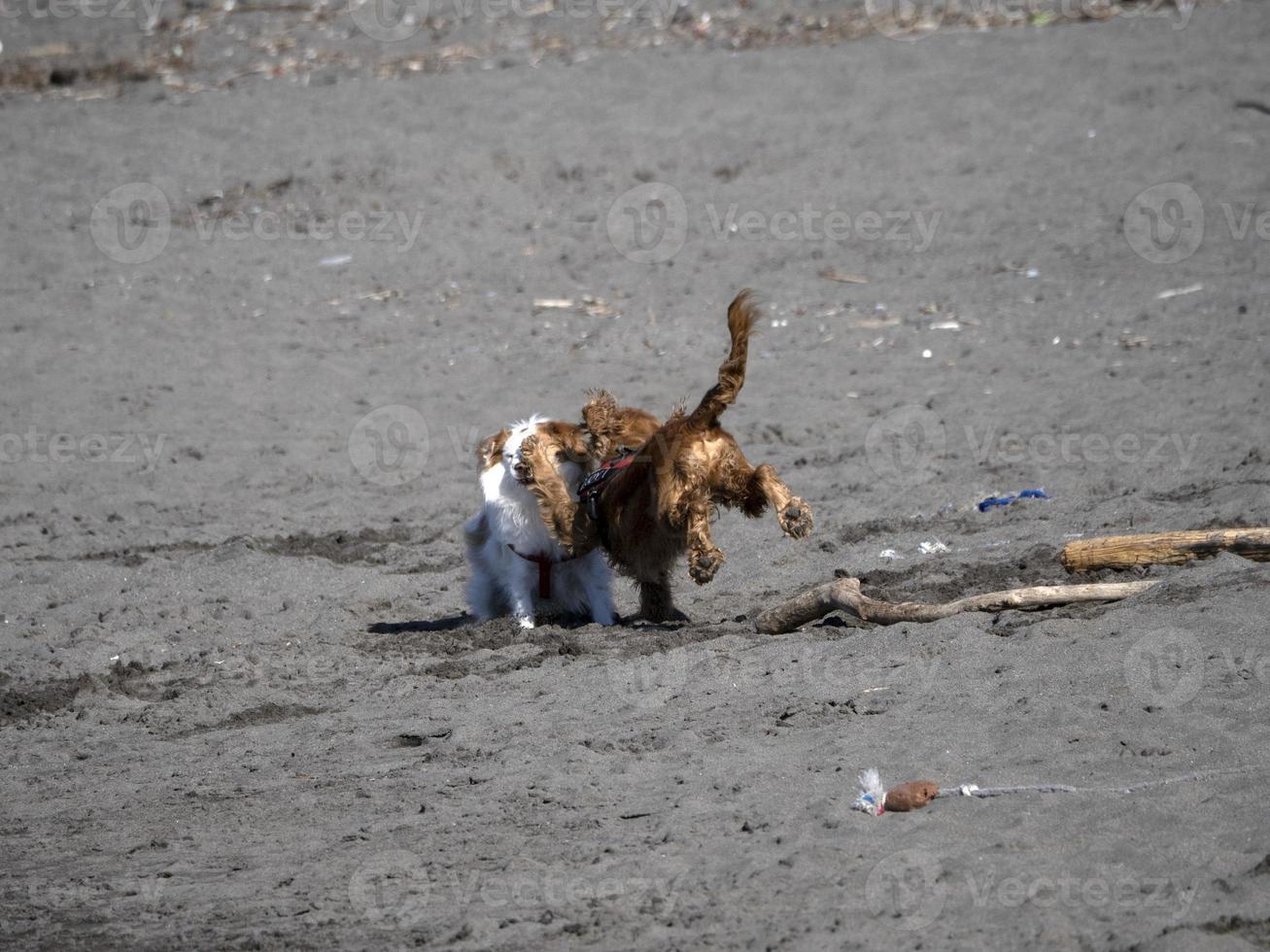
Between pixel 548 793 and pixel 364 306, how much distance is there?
8588 millimetres

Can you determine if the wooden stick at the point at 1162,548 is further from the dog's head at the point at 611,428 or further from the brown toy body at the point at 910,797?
the brown toy body at the point at 910,797

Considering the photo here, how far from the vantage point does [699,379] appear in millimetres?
11961

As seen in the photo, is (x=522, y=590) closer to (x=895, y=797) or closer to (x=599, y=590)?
(x=599, y=590)

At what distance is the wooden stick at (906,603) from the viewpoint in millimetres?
6645

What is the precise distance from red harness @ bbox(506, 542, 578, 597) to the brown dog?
1.26 feet

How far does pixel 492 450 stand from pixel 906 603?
2409 millimetres

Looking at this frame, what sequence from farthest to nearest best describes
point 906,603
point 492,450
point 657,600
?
point 492,450
point 657,600
point 906,603

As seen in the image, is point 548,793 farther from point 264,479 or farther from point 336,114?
point 336,114

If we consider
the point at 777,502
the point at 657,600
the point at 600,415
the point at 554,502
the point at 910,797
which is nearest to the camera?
the point at 910,797

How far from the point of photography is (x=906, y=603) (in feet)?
22.7

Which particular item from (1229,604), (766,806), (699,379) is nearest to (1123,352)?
(699,379)

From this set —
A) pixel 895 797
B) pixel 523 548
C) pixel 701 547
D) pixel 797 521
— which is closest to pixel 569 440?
pixel 523 548

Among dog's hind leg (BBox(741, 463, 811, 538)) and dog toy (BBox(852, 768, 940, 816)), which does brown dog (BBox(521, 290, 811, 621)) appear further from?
dog toy (BBox(852, 768, 940, 816))

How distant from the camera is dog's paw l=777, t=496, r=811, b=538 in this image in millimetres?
6363
